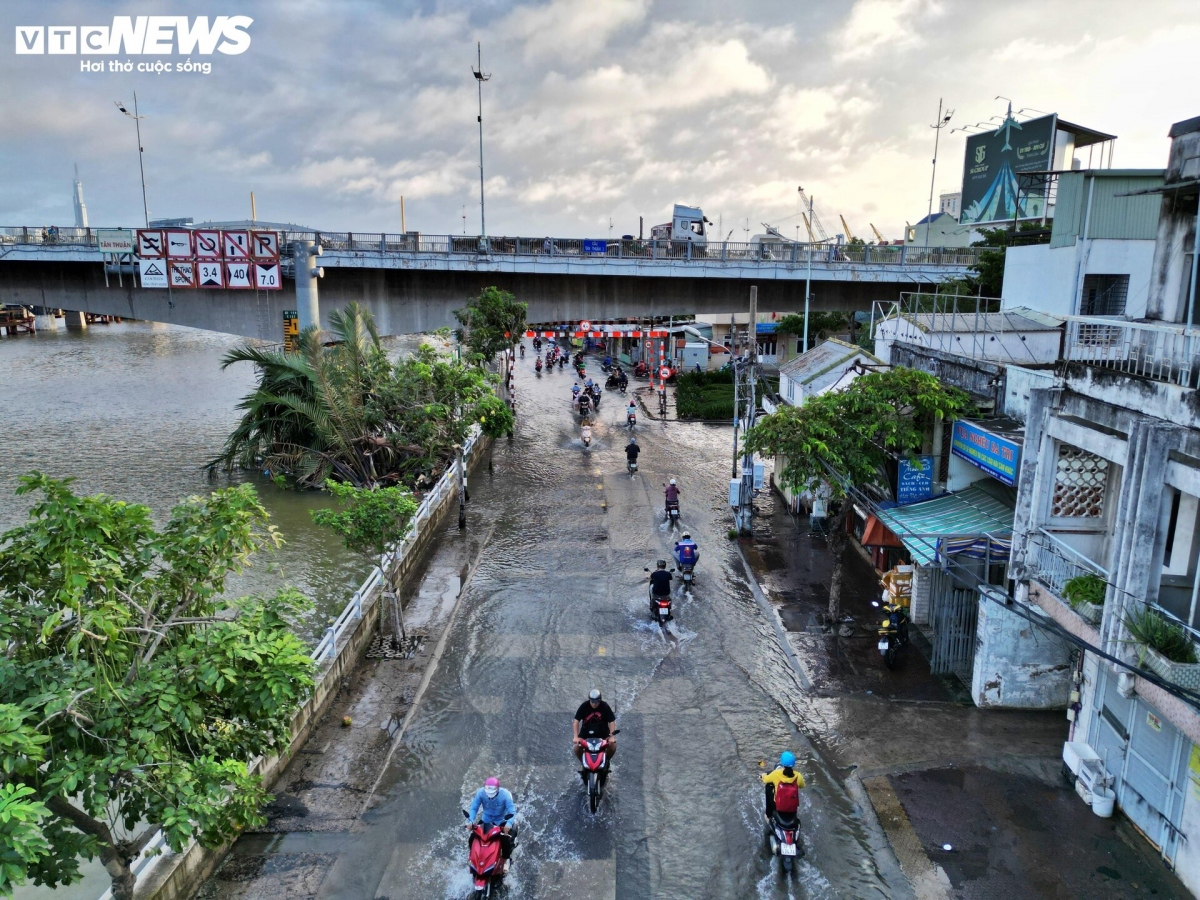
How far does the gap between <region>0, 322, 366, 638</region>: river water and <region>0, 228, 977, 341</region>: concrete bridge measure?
4.96 m

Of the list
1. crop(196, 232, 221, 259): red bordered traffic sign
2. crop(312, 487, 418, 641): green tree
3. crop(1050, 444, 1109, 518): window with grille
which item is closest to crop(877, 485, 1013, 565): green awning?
crop(1050, 444, 1109, 518): window with grille

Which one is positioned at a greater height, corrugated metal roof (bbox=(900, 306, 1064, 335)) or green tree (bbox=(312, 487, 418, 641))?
corrugated metal roof (bbox=(900, 306, 1064, 335))

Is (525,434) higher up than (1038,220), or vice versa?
(1038,220)

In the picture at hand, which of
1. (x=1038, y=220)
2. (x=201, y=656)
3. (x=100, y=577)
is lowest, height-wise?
(x=201, y=656)

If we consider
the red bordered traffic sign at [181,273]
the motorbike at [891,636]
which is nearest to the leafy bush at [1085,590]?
the motorbike at [891,636]

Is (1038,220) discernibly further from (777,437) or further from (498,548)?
(498,548)

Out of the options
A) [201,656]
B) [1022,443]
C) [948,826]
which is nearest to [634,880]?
[948,826]

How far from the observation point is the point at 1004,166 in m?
30.9

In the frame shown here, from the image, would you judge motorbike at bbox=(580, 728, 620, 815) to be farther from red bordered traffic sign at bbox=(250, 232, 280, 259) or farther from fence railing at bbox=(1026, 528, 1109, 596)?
red bordered traffic sign at bbox=(250, 232, 280, 259)

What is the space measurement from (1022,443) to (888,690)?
4.13 meters

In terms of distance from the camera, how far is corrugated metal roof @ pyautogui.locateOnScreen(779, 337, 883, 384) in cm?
2033

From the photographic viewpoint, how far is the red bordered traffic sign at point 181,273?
96.8 feet

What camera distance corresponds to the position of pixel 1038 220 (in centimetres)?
2602

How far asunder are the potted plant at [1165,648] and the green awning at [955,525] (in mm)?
2885
